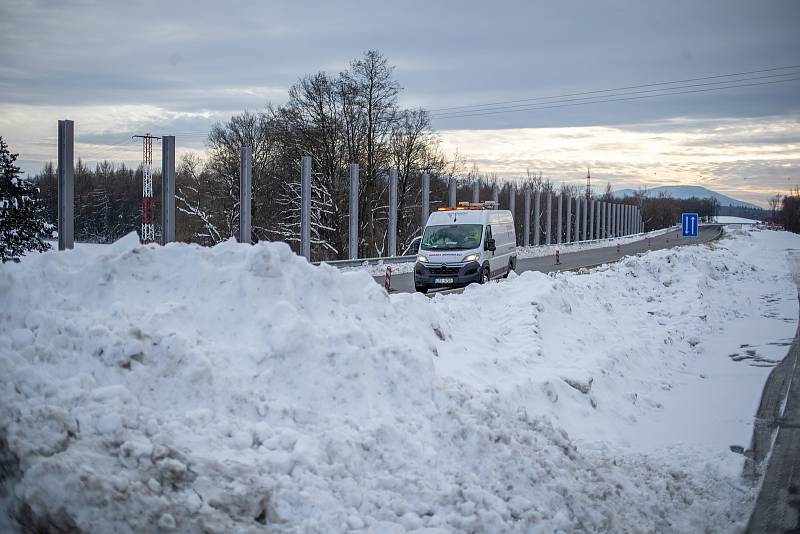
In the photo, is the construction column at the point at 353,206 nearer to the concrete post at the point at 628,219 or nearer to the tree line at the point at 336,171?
the tree line at the point at 336,171

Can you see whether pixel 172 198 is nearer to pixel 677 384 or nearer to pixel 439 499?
pixel 677 384

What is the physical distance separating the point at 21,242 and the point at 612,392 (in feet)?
48.6

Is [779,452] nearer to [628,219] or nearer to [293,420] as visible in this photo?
[293,420]

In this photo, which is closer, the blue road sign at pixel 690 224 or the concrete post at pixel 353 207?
the concrete post at pixel 353 207

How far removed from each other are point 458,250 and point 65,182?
12.0 meters

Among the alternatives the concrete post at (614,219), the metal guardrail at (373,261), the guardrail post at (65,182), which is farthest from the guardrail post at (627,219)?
the guardrail post at (65,182)

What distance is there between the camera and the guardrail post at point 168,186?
2191 cm

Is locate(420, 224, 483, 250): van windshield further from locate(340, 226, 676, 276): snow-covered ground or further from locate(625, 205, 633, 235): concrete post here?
locate(625, 205, 633, 235): concrete post

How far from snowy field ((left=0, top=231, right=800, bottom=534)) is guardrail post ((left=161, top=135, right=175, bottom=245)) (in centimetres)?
1457

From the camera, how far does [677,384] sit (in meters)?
12.1

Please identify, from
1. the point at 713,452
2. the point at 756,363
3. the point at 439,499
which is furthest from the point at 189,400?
the point at 756,363

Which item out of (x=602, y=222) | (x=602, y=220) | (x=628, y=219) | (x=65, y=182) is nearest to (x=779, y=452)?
(x=65, y=182)

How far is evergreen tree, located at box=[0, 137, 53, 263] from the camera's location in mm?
17000

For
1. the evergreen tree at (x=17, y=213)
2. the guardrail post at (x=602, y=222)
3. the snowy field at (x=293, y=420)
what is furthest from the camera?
the guardrail post at (x=602, y=222)
